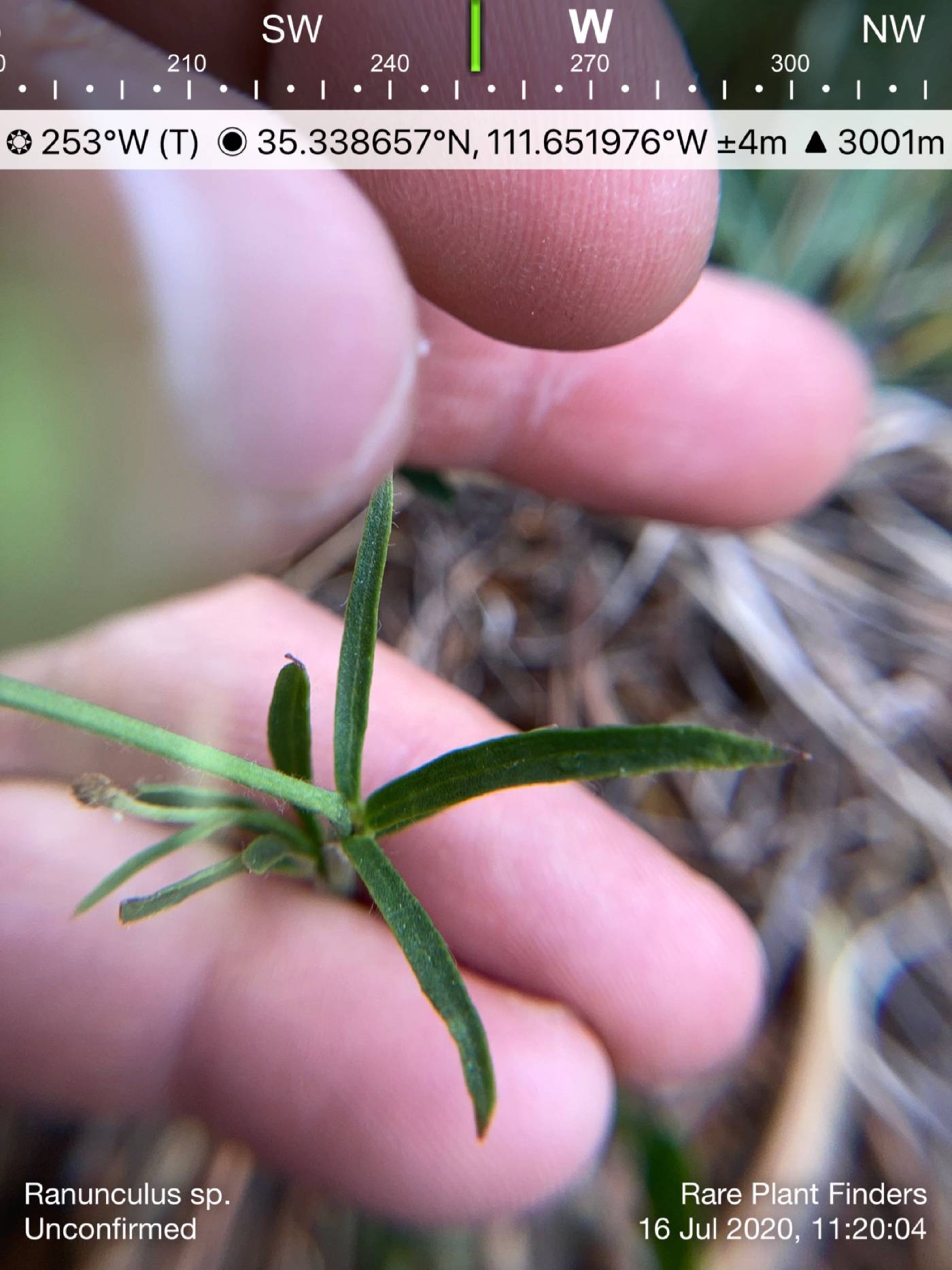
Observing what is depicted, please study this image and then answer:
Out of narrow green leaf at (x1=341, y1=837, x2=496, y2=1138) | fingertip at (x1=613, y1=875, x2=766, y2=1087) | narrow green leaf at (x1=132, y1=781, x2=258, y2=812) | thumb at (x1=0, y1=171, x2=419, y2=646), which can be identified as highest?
thumb at (x1=0, y1=171, x2=419, y2=646)

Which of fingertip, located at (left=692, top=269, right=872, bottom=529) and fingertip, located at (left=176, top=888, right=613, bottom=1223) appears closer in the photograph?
fingertip, located at (left=176, top=888, right=613, bottom=1223)

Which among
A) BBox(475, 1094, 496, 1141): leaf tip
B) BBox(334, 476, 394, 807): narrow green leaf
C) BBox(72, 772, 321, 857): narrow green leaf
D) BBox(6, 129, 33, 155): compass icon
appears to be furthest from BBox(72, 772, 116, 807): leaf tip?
BBox(6, 129, 33, 155): compass icon

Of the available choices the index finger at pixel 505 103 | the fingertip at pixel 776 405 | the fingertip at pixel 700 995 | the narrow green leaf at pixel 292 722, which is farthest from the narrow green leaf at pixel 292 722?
the fingertip at pixel 776 405

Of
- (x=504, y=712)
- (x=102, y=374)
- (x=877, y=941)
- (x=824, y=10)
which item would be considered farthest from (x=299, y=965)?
(x=824, y=10)

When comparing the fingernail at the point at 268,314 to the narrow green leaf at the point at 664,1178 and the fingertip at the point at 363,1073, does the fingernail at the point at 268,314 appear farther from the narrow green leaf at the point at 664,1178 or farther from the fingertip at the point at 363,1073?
the narrow green leaf at the point at 664,1178

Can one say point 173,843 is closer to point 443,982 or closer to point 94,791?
point 94,791

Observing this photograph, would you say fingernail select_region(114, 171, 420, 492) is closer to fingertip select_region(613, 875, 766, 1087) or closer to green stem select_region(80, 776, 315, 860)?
green stem select_region(80, 776, 315, 860)

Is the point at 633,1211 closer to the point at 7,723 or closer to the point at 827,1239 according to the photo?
the point at 827,1239

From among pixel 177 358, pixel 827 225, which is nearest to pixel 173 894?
pixel 177 358
